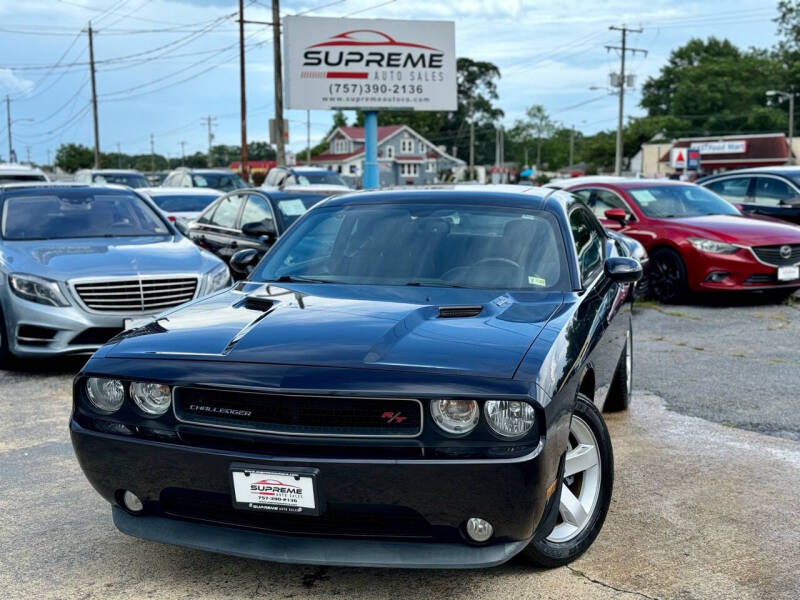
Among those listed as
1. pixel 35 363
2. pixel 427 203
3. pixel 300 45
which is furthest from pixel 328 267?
pixel 300 45

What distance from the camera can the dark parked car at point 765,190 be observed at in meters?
13.7

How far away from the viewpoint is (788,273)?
1085 cm

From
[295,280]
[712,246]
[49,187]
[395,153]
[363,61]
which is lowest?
[712,246]

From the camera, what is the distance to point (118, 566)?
3781mm

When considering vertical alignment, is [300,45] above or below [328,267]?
above

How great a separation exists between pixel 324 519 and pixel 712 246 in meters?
8.79

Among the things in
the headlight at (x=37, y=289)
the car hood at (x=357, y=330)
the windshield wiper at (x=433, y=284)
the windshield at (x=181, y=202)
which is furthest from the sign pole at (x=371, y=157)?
the car hood at (x=357, y=330)

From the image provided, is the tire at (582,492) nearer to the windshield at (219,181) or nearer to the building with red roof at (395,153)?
the windshield at (219,181)

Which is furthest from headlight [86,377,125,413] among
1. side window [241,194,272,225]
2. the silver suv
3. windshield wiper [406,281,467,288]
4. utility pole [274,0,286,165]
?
utility pole [274,0,286,165]

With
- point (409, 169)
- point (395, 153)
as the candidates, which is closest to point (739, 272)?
point (409, 169)

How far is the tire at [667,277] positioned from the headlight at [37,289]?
7037mm

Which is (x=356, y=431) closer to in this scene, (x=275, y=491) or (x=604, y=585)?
(x=275, y=491)

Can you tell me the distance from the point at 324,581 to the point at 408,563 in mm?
637

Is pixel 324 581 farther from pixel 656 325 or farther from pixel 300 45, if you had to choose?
Answer: pixel 300 45
